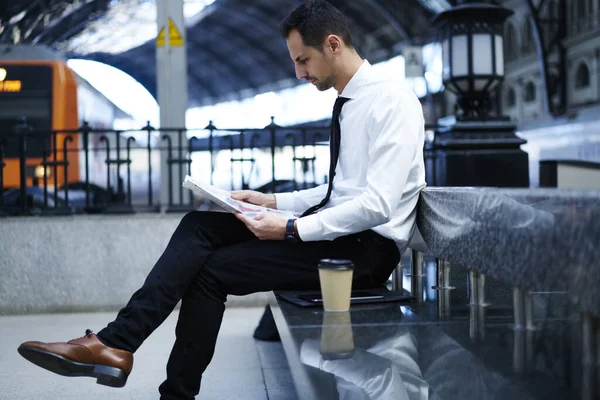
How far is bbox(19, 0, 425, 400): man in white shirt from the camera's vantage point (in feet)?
9.34

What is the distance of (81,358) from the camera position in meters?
2.67

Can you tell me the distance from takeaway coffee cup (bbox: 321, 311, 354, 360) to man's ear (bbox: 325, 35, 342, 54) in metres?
0.99

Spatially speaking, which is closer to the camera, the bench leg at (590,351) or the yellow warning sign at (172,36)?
the bench leg at (590,351)

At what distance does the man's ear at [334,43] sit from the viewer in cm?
304

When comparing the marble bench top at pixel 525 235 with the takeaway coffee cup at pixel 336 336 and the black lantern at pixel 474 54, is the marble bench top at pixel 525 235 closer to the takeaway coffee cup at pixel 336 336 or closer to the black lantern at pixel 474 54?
the takeaway coffee cup at pixel 336 336

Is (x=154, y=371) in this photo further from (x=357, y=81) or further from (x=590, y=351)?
(x=590, y=351)

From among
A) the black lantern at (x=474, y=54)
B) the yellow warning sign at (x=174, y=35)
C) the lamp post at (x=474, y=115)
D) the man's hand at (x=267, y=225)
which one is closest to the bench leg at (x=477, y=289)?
the man's hand at (x=267, y=225)

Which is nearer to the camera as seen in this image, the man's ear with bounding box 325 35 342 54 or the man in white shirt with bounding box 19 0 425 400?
the man in white shirt with bounding box 19 0 425 400

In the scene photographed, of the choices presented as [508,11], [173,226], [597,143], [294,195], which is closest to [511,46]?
[597,143]

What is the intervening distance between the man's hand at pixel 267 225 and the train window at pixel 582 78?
28.1 meters

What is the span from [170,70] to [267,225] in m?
5.55

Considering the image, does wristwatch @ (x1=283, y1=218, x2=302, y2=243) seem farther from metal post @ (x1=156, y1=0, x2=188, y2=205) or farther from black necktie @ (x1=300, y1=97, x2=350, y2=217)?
metal post @ (x1=156, y1=0, x2=188, y2=205)

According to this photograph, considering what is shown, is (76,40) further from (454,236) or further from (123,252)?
(454,236)

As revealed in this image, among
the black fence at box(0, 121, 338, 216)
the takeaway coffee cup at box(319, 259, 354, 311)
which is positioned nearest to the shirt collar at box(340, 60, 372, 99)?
the takeaway coffee cup at box(319, 259, 354, 311)
